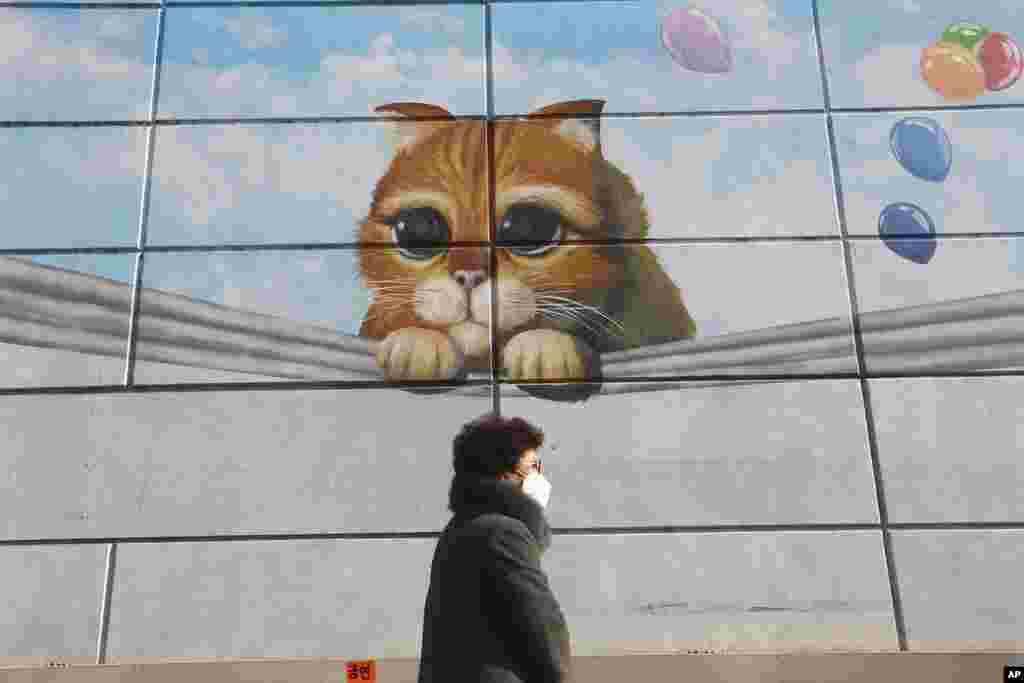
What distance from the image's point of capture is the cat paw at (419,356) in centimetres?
541

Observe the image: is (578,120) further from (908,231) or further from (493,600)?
(493,600)

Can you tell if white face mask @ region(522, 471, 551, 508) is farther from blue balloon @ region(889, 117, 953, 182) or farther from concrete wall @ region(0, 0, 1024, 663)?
blue balloon @ region(889, 117, 953, 182)

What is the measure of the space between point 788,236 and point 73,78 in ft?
15.8

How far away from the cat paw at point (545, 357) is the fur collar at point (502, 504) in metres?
2.78

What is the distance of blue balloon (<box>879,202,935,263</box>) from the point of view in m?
5.70

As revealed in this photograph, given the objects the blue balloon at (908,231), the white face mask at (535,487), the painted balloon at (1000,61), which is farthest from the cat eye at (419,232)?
the painted balloon at (1000,61)

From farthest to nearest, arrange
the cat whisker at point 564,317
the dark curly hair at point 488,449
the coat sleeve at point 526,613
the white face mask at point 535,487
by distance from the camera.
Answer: the cat whisker at point 564,317 → the white face mask at point 535,487 → the dark curly hair at point 488,449 → the coat sleeve at point 526,613

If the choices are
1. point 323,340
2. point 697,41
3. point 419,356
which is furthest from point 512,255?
point 697,41

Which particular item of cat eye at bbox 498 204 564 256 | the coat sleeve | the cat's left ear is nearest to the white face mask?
the coat sleeve

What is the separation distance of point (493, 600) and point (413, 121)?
4.18 m

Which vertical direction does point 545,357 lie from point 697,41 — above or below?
below

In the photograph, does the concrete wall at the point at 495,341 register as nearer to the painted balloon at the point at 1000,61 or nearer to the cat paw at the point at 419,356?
the cat paw at the point at 419,356

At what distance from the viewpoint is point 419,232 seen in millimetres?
5699

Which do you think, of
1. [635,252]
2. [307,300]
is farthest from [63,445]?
[635,252]
